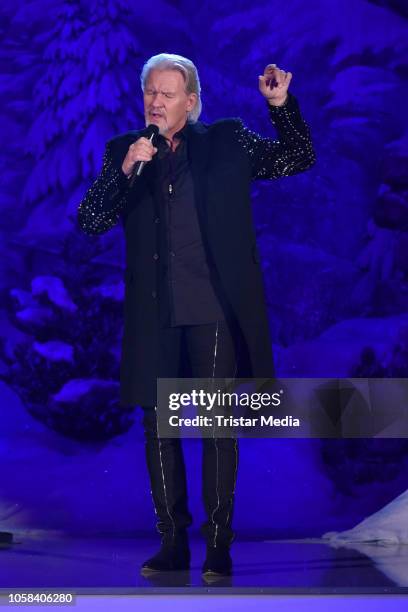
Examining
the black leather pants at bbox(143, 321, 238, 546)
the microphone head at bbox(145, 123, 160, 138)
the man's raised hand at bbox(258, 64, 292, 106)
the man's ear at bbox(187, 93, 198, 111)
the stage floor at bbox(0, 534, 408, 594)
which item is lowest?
the stage floor at bbox(0, 534, 408, 594)

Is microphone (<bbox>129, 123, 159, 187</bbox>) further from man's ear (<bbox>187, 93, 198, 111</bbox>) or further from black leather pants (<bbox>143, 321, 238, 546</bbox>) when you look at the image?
black leather pants (<bbox>143, 321, 238, 546</bbox>)

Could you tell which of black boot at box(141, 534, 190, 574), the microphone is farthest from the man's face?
black boot at box(141, 534, 190, 574)

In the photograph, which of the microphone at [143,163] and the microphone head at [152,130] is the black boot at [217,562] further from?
the microphone head at [152,130]

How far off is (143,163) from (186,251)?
1.08 ft

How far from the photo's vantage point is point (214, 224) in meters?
3.08

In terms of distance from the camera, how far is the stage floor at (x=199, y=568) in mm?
2752

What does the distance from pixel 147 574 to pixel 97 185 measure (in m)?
1.24

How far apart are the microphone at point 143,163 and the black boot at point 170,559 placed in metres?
1.10

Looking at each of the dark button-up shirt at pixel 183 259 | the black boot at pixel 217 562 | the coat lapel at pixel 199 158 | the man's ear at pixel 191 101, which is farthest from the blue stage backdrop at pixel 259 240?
the black boot at pixel 217 562

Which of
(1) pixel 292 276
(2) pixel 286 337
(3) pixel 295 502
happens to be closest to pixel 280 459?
(3) pixel 295 502

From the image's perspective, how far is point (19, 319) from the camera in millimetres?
3656

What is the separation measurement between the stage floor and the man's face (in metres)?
1.40

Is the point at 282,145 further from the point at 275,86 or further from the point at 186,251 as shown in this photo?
the point at 186,251

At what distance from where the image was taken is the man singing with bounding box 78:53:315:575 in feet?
9.73
